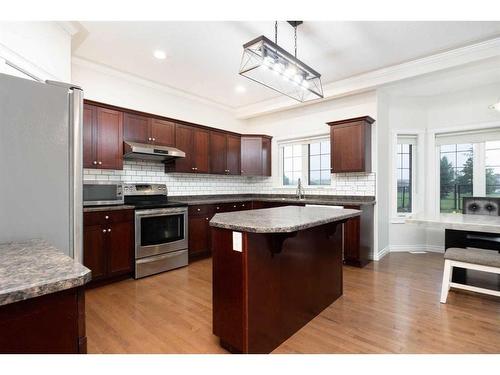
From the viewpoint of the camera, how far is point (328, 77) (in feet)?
13.8

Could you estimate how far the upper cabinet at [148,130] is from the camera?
378 cm

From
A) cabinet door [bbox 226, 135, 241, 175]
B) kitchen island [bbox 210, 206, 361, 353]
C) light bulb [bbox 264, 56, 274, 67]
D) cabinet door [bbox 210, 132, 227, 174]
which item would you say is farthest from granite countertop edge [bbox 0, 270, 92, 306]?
cabinet door [bbox 226, 135, 241, 175]

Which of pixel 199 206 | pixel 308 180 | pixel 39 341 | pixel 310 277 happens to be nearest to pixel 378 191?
pixel 308 180

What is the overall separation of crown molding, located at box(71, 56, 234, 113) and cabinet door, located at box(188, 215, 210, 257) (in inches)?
90.3

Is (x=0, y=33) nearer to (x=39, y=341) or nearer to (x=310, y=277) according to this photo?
(x=39, y=341)

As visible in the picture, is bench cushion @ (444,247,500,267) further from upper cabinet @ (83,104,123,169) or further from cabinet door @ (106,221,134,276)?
upper cabinet @ (83,104,123,169)

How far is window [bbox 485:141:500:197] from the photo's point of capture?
431 centimetres

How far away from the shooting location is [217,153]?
5.06 m

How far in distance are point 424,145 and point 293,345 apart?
453 cm

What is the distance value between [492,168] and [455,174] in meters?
0.49

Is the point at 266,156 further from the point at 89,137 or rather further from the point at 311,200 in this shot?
the point at 89,137

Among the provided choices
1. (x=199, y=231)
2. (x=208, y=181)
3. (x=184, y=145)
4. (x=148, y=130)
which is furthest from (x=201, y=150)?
(x=199, y=231)

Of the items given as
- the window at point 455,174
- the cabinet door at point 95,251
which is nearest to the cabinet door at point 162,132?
the cabinet door at point 95,251
